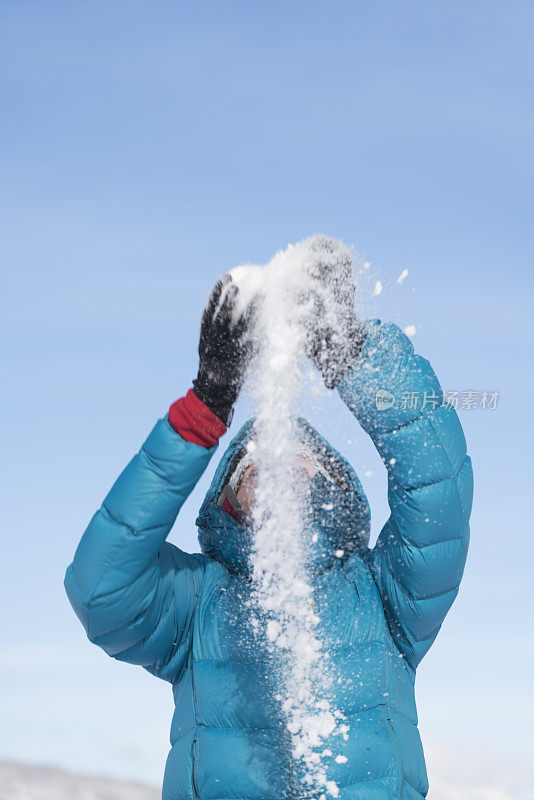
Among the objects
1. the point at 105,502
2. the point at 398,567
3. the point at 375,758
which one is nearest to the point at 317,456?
the point at 398,567

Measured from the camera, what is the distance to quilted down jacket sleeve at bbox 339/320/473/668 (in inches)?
115

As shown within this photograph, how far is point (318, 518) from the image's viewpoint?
123 inches

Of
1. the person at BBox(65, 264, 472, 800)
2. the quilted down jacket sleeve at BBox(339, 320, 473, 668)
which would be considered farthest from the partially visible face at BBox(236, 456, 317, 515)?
the quilted down jacket sleeve at BBox(339, 320, 473, 668)

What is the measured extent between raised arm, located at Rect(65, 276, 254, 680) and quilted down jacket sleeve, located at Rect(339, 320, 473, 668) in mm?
444

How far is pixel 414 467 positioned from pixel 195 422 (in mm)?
731

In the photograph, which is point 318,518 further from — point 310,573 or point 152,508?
point 152,508

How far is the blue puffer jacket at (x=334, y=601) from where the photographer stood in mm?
2838

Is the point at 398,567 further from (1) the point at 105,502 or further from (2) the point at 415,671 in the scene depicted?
(1) the point at 105,502

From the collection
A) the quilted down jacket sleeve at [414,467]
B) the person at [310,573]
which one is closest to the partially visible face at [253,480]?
the person at [310,573]

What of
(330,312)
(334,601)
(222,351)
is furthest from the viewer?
(334,601)

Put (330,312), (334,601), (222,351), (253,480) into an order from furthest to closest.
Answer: (253,480) < (334,601) < (330,312) < (222,351)

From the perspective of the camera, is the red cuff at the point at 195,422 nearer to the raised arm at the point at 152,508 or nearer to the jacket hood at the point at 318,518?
the raised arm at the point at 152,508

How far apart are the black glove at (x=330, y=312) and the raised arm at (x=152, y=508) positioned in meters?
0.25

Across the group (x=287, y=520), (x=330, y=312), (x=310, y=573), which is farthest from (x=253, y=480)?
(x=330, y=312)
